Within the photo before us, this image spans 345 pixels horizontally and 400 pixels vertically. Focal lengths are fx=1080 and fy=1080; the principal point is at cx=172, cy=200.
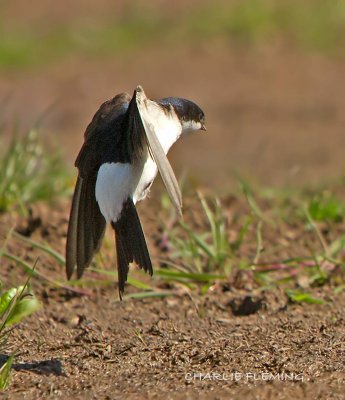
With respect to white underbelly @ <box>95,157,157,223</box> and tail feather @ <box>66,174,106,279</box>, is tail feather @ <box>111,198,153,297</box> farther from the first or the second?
tail feather @ <box>66,174,106,279</box>

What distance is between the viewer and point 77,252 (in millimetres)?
4551

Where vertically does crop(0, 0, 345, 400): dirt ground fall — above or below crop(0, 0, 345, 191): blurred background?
below

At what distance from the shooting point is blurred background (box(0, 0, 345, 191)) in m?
9.09

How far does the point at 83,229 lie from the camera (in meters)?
4.62

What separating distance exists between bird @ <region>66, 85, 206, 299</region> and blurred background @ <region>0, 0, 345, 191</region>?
11.3ft

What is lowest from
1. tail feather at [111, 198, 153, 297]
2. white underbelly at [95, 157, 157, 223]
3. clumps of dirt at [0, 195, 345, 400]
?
clumps of dirt at [0, 195, 345, 400]

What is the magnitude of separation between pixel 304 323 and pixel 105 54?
806 centimetres

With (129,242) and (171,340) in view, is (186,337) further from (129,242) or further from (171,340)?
(129,242)

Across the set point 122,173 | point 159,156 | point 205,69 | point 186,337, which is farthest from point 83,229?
point 205,69

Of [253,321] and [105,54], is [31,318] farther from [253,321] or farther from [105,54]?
[105,54]

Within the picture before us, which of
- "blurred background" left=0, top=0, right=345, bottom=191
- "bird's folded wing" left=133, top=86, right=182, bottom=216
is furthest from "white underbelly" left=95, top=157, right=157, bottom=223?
"blurred background" left=0, top=0, right=345, bottom=191

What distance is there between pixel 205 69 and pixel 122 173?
295 inches

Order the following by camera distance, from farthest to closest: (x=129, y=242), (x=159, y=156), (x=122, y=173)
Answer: (x=122, y=173)
(x=129, y=242)
(x=159, y=156)

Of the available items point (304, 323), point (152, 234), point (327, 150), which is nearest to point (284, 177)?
point (327, 150)
